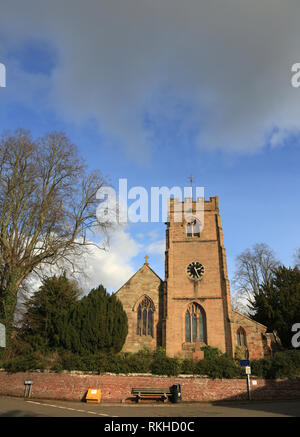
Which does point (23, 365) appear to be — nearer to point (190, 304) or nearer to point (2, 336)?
A: point (2, 336)

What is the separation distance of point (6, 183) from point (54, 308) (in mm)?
9265

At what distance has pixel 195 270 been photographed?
89.9ft

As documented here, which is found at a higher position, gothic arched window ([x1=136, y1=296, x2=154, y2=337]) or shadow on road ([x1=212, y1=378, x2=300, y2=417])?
gothic arched window ([x1=136, y1=296, x2=154, y2=337])

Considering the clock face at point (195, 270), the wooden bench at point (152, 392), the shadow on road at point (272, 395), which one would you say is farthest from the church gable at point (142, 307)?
the shadow on road at point (272, 395)

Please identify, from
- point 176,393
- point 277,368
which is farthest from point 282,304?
point 176,393

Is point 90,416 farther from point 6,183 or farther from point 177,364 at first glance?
point 6,183

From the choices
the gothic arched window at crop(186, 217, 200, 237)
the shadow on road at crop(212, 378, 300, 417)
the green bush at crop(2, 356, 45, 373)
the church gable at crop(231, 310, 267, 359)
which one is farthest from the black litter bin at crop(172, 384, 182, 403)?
the gothic arched window at crop(186, 217, 200, 237)

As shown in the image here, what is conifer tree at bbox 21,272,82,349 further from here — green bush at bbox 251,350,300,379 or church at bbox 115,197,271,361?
green bush at bbox 251,350,300,379

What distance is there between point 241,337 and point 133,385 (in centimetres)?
1119

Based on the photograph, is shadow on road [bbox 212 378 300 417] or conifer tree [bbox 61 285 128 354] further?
conifer tree [bbox 61 285 128 354]

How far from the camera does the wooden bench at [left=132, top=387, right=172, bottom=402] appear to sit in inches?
671

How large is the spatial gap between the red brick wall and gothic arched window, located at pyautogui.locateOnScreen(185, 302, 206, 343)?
7.51m

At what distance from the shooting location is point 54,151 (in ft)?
72.6
